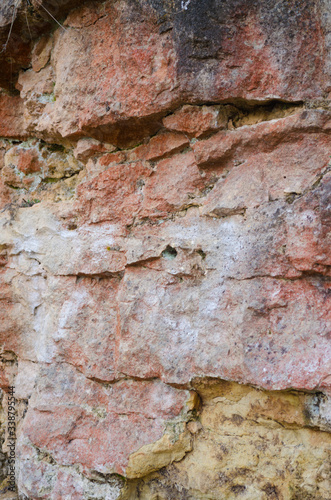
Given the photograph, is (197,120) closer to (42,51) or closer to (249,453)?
(42,51)

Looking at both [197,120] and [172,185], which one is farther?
[172,185]

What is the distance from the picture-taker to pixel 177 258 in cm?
166

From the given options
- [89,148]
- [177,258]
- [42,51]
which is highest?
[42,51]

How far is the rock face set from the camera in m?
1.42

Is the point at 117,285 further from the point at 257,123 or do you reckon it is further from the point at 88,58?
the point at 88,58

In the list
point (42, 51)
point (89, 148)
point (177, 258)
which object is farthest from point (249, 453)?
point (42, 51)

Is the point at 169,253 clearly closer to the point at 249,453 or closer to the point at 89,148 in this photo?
the point at 89,148

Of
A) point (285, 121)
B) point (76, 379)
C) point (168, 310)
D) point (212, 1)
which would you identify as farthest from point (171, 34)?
point (76, 379)

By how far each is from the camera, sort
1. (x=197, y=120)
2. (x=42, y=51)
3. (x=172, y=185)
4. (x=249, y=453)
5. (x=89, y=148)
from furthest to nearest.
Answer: (x=42, y=51) → (x=89, y=148) → (x=172, y=185) → (x=197, y=120) → (x=249, y=453)

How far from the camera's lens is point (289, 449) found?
1431 millimetres

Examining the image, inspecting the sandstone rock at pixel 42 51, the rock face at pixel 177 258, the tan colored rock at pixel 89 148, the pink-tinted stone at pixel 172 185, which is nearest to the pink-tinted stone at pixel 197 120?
the rock face at pixel 177 258

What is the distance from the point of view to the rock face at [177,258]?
142cm

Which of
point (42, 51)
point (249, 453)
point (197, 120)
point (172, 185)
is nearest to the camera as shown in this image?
point (249, 453)

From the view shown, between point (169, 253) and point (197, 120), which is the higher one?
point (197, 120)
